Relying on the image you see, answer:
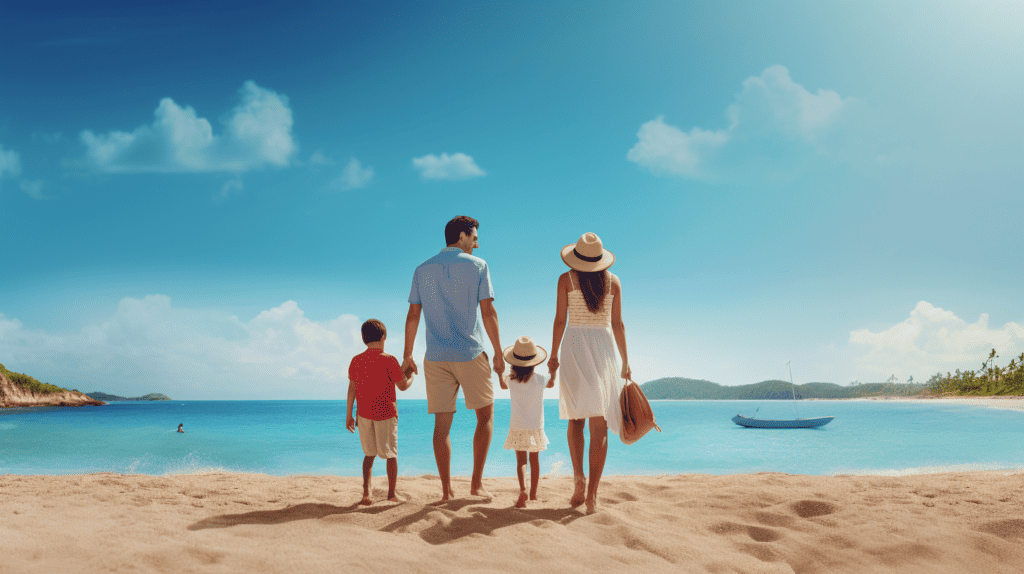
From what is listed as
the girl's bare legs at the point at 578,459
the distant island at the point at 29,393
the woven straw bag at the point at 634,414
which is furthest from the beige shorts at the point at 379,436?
the distant island at the point at 29,393

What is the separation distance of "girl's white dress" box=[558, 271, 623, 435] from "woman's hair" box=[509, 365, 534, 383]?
1.74 feet

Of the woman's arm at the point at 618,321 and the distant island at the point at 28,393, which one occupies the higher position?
the woman's arm at the point at 618,321

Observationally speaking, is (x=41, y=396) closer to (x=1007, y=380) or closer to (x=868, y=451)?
(x=868, y=451)

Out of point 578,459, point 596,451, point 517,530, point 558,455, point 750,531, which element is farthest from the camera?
point 558,455

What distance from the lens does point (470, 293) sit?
464 cm

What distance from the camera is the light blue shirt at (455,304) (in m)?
4.58

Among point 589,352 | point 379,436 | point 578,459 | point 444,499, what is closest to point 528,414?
point 578,459

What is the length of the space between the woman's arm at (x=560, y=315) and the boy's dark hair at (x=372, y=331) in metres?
1.65

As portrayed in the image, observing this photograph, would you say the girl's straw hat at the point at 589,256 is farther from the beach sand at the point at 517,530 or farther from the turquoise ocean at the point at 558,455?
the turquoise ocean at the point at 558,455

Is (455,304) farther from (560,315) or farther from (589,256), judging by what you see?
(589,256)

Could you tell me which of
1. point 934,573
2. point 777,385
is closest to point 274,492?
point 934,573

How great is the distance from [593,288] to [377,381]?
215cm

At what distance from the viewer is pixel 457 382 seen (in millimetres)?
4660

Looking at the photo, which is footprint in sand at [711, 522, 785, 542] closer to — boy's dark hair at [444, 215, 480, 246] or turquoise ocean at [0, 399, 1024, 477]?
boy's dark hair at [444, 215, 480, 246]
